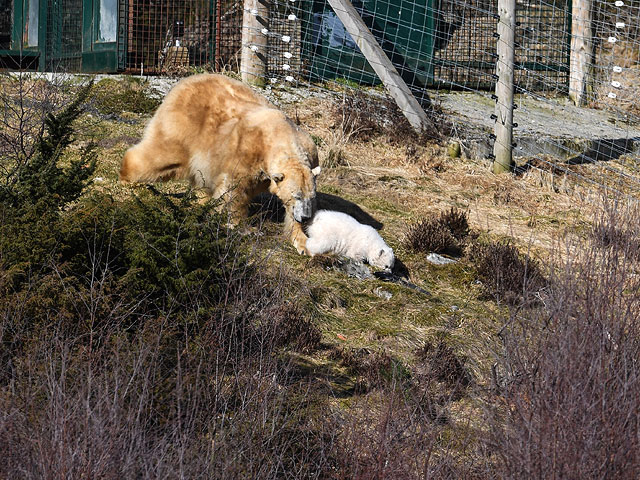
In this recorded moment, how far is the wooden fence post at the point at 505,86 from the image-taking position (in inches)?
433

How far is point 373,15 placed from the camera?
1437 cm

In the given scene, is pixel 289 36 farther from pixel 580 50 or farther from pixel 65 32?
pixel 580 50

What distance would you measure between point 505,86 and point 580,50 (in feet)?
18.5

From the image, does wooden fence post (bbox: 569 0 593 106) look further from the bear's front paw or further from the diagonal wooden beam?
the bear's front paw

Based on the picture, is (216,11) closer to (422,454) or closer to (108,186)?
(108,186)

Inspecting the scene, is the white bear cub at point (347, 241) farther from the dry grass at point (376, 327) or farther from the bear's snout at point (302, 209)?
the dry grass at point (376, 327)

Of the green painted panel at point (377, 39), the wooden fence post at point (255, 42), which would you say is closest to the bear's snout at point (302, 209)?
the wooden fence post at point (255, 42)

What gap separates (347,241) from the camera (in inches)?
311

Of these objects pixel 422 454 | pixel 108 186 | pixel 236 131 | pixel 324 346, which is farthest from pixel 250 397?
pixel 108 186

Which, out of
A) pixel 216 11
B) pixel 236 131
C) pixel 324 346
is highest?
pixel 216 11

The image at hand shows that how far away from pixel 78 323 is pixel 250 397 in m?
1.22

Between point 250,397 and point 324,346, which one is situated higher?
point 250,397

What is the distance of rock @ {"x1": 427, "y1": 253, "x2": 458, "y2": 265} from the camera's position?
8.22 metres

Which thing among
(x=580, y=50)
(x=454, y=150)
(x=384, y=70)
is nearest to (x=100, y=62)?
(x=384, y=70)
